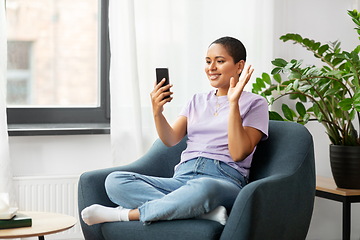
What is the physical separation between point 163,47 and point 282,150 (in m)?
1.06

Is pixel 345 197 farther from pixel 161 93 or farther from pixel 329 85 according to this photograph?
pixel 161 93

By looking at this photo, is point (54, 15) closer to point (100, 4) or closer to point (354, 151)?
point (100, 4)

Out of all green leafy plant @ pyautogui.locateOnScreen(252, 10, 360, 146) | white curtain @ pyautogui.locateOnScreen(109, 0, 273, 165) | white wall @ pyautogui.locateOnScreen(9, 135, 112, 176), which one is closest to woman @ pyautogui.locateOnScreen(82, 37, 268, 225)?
green leafy plant @ pyautogui.locateOnScreen(252, 10, 360, 146)

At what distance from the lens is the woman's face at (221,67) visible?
5.94 feet

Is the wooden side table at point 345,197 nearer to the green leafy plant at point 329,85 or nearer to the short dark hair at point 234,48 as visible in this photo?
the green leafy plant at point 329,85

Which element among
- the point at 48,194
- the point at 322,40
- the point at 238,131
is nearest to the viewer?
the point at 238,131

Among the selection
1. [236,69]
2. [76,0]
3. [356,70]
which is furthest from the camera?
[76,0]

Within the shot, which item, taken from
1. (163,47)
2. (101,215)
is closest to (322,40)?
(163,47)

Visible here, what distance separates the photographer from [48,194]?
91.7 inches

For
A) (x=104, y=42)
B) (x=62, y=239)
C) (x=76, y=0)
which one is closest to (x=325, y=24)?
(x=104, y=42)

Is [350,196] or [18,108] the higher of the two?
[18,108]

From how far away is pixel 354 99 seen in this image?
1.89m

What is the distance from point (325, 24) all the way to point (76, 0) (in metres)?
1.64

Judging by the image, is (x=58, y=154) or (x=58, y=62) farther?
(x=58, y=62)
